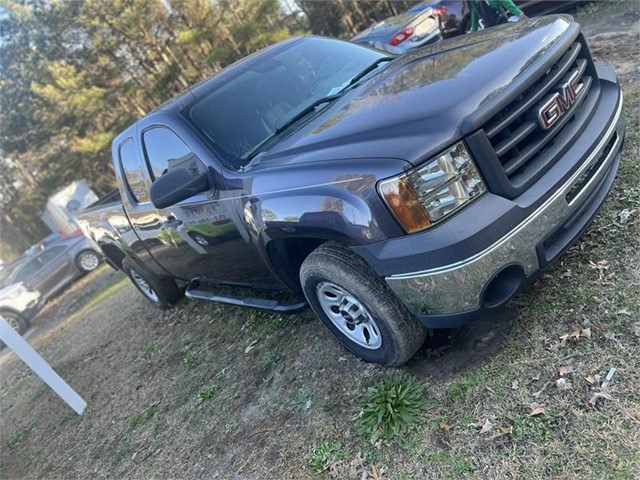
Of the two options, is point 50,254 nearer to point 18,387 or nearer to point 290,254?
point 18,387

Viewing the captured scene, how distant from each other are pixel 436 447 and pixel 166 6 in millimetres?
20450

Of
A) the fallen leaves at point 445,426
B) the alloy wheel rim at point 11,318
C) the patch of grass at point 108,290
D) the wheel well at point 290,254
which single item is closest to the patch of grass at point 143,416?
the wheel well at point 290,254

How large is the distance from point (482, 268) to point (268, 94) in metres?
2.01

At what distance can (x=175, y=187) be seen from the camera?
319 centimetres

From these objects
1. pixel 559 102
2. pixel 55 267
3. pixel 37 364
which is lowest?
pixel 55 267

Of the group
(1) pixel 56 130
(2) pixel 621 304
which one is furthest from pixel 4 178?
(2) pixel 621 304

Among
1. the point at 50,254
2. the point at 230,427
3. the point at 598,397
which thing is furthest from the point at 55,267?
the point at 598,397

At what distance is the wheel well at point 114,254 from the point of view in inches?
234

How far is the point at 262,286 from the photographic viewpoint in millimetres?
3912

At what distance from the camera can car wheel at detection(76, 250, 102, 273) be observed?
1393 centimetres

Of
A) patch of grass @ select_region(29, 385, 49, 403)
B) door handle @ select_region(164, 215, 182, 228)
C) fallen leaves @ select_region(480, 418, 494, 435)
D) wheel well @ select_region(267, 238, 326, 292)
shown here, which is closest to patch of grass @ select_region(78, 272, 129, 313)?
patch of grass @ select_region(29, 385, 49, 403)

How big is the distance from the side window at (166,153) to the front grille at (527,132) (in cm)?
184

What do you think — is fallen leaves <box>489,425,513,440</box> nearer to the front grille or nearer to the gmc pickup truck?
the gmc pickup truck

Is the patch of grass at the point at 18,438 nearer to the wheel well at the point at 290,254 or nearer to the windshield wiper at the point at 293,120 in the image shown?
the wheel well at the point at 290,254
